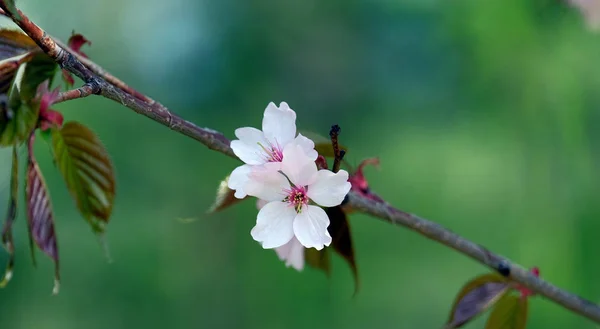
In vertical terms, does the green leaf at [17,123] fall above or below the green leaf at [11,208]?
above

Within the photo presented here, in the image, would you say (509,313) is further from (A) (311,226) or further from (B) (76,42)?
(B) (76,42)

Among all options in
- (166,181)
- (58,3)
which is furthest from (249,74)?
(58,3)

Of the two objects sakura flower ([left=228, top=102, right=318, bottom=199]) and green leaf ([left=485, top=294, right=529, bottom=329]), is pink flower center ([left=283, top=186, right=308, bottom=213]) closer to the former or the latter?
sakura flower ([left=228, top=102, right=318, bottom=199])

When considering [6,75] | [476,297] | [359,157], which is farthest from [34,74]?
[359,157]

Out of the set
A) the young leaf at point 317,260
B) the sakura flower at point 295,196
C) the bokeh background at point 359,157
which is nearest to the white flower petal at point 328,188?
the sakura flower at point 295,196

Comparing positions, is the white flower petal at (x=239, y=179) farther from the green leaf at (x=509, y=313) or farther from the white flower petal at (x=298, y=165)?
the green leaf at (x=509, y=313)

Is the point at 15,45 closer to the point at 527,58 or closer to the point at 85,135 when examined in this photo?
the point at 85,135
